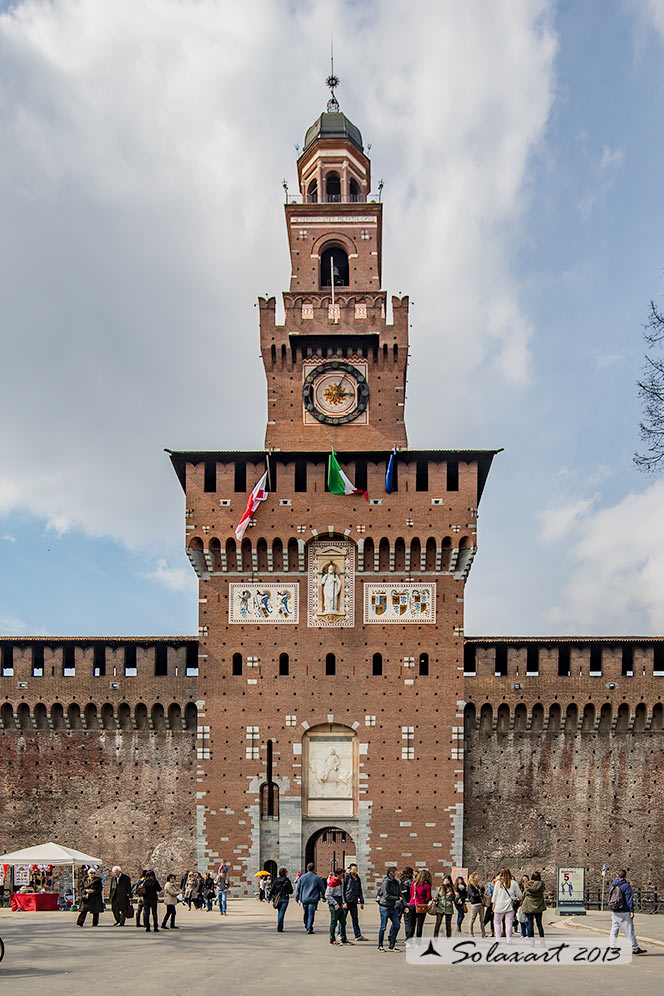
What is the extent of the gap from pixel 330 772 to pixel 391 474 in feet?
37.8

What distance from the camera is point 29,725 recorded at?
42688 mm

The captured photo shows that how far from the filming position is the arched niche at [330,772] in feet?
130

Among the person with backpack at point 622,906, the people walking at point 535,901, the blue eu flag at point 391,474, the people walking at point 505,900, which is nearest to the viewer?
the person with backpack at point 622,906

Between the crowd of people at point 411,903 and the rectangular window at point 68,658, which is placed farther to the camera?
the rectangular window at point 68,658

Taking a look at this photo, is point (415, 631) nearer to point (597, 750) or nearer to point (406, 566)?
point (406, 566)

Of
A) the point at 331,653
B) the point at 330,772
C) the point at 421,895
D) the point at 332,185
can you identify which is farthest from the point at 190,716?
the point at 332,185

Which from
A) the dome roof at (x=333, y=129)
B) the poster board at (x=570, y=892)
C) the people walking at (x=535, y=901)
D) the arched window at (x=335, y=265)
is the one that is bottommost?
the poster board at (x=570, y=892)

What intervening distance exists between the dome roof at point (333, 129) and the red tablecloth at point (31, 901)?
34.7 m

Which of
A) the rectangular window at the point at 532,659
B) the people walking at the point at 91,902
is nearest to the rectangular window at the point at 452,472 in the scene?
the rectangular window at the point at 532,659

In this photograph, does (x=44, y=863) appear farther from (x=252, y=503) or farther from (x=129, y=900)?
(x=252, y=503)

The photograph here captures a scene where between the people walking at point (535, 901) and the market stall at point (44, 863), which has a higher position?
the people walking at point (535, 901)

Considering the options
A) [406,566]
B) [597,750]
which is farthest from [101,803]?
[597,750]

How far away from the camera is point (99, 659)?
4291cm

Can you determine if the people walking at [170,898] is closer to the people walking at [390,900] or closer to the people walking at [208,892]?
the people walking at [390,900]
